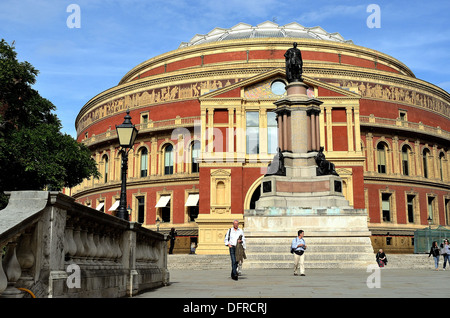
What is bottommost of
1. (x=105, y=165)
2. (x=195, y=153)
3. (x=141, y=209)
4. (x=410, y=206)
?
(x=141, y=209)

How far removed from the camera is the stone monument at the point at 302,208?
21281mm

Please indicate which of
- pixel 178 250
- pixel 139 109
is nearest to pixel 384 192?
pixel 178 250

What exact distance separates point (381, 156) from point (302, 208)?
30.2m

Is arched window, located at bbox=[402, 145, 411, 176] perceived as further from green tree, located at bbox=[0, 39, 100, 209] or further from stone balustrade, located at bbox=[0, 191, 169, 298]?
stone balustrade, located at bbox=[0, 191, 169, 298]

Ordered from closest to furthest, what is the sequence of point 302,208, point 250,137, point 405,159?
point 302,208 → point 250,137 → point 405,159

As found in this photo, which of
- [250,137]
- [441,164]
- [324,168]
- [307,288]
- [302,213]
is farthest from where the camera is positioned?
[441,164]

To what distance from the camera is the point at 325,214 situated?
877 inches

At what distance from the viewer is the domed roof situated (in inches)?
2542

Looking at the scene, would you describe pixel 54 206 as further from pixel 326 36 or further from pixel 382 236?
pixel 326 36

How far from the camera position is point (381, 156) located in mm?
50344

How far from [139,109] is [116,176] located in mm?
7345

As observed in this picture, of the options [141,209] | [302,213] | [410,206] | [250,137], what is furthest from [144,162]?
[302,213]

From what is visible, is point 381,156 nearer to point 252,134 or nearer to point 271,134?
point 271,134

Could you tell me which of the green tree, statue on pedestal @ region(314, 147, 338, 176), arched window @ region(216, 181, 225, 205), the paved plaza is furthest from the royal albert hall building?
the paved plaza
